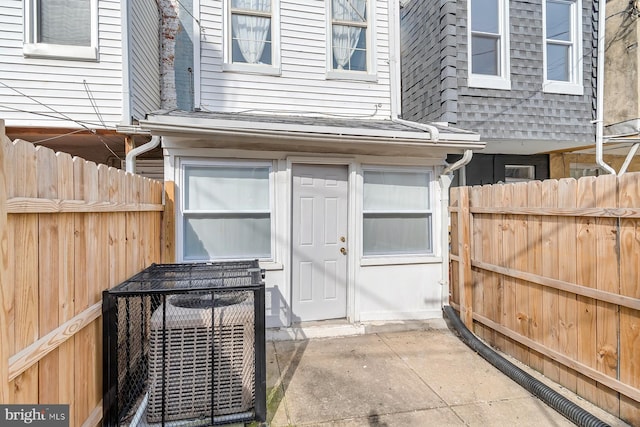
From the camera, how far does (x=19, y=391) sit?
150 cm

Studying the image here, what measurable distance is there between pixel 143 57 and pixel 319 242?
13.3 ft

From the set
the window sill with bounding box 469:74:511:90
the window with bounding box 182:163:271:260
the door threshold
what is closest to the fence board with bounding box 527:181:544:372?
the door threshold

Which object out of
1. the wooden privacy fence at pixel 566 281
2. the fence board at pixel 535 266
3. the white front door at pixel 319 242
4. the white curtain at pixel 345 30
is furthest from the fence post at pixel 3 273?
the white curtain at pixel 345 30

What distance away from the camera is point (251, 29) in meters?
5.16

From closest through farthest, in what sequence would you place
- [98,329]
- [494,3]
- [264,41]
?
1. [98,329]
2. [264,41]
3. [494,3]

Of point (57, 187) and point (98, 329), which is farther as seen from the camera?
point (98, 329)

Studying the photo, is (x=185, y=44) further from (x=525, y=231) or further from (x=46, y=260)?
(x=525, y=231)

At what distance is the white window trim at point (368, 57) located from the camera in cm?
540

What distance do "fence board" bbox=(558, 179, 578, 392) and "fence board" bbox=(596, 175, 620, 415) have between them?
21 cm

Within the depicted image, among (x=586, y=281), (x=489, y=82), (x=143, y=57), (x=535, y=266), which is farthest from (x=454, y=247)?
(x=143, y=57)

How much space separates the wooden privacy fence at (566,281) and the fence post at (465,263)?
0.09ft

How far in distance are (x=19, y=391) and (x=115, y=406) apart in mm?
1023

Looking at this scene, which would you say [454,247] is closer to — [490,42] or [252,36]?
[490,42]

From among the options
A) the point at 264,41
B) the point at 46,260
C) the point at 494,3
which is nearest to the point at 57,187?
the point at 46,260
